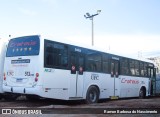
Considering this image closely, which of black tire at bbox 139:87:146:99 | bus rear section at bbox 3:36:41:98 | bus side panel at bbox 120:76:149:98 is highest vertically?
bus rear section at bbox 3:36:41:98

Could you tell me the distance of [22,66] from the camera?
13391 millimetres

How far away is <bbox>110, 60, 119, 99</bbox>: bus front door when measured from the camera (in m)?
17.1

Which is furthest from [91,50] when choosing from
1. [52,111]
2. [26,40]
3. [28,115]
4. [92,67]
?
[28,115]

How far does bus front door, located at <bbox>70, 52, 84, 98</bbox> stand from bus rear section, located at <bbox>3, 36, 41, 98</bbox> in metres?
1.90

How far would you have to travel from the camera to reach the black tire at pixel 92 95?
15.1 m

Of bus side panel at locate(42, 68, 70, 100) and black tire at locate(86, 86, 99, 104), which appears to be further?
black tire at locate(86, 86, 99, 104)

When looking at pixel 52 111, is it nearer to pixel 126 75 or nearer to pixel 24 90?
pixel 24 90

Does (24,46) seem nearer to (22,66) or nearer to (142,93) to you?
(22,66)

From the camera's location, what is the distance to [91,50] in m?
15.6

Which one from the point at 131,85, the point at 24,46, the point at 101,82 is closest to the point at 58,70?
the point at 24,46

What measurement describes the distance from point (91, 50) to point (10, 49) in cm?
396

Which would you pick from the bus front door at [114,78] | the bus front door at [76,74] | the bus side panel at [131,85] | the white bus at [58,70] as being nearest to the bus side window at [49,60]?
the white bus at [58,70]

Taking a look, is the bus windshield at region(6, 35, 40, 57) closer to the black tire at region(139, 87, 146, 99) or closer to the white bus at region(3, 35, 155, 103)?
the white bus at region(3, 35, 155, 103)

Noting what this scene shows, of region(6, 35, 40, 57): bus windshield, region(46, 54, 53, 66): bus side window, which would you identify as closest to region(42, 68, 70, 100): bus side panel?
region(46, 54, 53, 66): bus side window
